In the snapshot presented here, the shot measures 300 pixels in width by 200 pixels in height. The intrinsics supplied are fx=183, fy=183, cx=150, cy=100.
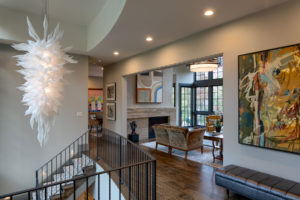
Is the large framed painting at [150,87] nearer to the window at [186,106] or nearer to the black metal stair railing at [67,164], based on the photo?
the window at [186,106]

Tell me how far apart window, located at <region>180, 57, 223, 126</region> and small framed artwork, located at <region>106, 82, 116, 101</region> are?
4346 millimetres

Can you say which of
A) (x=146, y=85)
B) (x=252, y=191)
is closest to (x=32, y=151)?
(x=146, y=85)

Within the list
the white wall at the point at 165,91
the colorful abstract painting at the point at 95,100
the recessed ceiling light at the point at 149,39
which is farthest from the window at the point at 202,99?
the recessed ceiling light at the point at 149,39

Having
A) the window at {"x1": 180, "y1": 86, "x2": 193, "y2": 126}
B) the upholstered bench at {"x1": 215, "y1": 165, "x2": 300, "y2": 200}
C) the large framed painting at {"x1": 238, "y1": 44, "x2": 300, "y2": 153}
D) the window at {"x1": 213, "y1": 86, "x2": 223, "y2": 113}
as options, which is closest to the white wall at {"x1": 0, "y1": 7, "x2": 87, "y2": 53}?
the large framed painting at {"x1": 238, "y1": 44, "x2": 300, "y2": 153}

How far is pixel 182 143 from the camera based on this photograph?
526 cm

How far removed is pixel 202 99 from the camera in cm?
1036

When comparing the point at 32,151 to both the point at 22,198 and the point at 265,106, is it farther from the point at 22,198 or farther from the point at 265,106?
the point at 265,106

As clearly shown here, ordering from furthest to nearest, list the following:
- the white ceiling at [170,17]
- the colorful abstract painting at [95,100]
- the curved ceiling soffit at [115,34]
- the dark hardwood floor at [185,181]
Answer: the colorful abstract painting at [95,100], the dark hardwood floor at [185,181], the curved ceiling soffit at [115,34], the white ceiling at [170,17]

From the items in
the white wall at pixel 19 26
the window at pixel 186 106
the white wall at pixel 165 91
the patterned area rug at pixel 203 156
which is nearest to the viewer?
the white wall at pixel 19 26

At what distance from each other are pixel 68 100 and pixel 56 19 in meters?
2.39

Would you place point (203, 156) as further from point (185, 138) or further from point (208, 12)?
point (208, 12)

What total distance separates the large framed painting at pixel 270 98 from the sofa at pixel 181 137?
2001mm

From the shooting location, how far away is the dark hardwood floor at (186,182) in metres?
3.22

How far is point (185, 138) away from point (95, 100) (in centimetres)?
779
